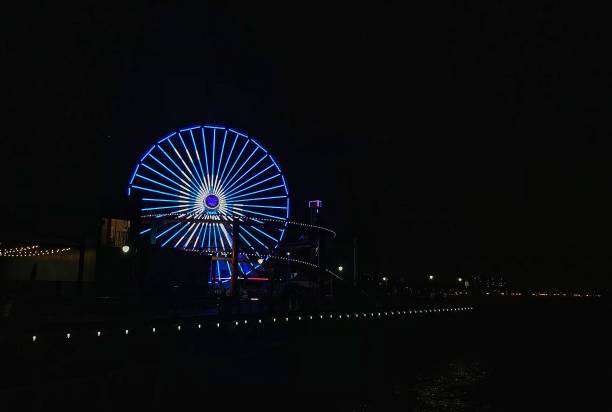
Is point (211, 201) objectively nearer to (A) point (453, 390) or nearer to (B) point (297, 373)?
(B) point (297, 373)

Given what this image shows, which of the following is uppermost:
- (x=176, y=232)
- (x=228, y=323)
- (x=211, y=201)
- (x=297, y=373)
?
(x=211, y=201)

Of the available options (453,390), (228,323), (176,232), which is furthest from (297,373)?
(176,232)

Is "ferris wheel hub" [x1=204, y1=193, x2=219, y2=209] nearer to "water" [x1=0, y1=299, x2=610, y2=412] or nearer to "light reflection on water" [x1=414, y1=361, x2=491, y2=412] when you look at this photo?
"water" [x1=0, y1=299, x2=610, y2=412]

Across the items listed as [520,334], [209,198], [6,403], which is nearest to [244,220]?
[209,198]

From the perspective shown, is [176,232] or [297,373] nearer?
[297,373]

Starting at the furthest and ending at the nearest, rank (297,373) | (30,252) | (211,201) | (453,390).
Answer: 1. (211,201)
2. (30,252)
3. (297,373)
4. (453,390)

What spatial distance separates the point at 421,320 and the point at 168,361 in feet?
63.2

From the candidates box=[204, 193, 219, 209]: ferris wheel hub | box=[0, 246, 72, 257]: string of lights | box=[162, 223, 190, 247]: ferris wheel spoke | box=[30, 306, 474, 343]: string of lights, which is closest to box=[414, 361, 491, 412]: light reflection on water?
box=[30, 306, 474, 343]: string of lights

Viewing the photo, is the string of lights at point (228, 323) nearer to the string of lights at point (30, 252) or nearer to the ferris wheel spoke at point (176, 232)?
the string of lights at point (30, 252)

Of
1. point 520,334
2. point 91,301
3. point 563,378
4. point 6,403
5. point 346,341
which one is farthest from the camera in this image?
point 520,334

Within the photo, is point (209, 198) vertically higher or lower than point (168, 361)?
higher

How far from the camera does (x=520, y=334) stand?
29500 mm

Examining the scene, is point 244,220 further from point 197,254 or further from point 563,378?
point 563,378

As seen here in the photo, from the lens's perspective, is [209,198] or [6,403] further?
[209,198]
